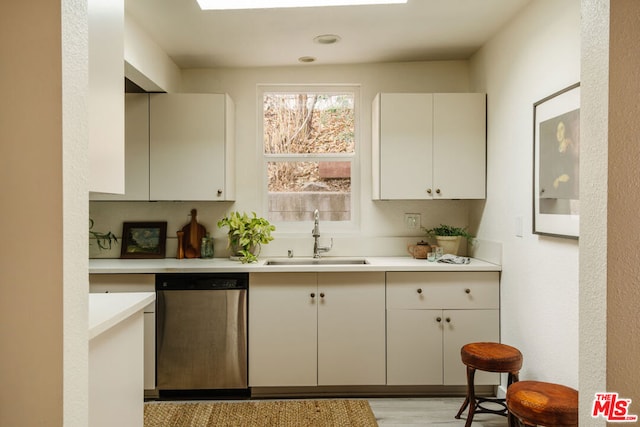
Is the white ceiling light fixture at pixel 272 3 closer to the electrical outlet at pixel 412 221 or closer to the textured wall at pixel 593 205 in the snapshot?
the textured wall at pixel 593 205

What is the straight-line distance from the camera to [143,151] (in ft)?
9.96

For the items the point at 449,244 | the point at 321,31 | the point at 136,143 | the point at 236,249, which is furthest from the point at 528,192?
the point at 136,143

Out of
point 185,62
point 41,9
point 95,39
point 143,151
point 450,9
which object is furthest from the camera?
point 185,62

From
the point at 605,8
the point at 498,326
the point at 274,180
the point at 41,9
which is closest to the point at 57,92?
the point at 41,9

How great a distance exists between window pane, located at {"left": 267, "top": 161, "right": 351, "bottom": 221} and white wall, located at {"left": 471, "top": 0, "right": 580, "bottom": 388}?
1133 millimetres

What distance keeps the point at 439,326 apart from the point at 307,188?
1496 millimetres

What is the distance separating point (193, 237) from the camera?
3289mm

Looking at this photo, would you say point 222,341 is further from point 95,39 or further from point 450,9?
point 450,9

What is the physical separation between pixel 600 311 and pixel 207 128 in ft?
8.90

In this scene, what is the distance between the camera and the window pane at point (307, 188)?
11.3 ft

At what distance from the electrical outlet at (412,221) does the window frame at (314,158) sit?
1.30 ft

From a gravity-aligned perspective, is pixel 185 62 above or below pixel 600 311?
above

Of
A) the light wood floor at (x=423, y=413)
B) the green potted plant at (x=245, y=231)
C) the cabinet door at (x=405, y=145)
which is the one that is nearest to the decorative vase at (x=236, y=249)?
the green potted plant at (x=245, y=231)

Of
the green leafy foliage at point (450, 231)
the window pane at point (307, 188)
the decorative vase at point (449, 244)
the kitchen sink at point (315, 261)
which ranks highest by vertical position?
the window pane at point (307, 188)
